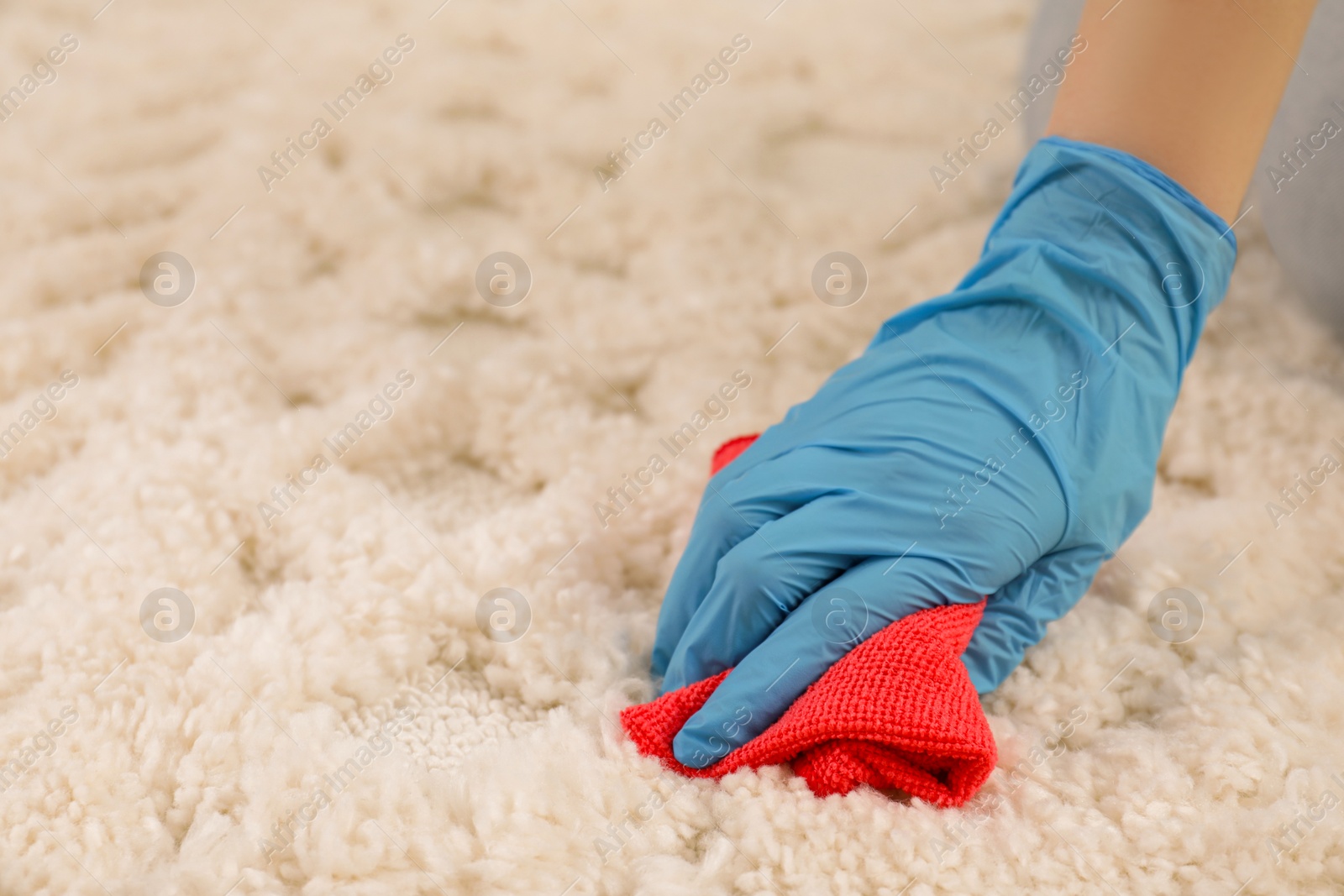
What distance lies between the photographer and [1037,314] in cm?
73

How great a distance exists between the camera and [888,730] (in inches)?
21.6

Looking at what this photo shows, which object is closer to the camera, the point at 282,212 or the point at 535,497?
the point at 535,497

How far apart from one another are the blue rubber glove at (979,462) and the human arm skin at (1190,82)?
22 mm

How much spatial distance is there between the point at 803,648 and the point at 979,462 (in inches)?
7.1

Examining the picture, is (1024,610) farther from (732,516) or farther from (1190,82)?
(1190,82)

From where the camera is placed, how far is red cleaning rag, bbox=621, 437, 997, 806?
0.55 meters

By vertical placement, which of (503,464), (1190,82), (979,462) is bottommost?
(503,464)

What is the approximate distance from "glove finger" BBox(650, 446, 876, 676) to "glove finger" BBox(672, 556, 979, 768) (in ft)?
0.24

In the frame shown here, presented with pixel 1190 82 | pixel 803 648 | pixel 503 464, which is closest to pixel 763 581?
pixel 803 648

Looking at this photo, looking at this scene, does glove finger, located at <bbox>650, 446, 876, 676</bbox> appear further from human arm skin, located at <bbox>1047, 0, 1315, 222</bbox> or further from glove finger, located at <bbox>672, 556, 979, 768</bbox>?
human arm skin, located at <bbox>1047, 0, 1315, 222</bbox>

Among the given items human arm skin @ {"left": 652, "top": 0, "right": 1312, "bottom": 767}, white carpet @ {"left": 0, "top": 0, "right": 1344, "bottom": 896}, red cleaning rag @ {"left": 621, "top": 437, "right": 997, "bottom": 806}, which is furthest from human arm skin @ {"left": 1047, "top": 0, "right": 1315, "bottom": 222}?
red cleaning rag @ {"left": 621, "top": 437, "right": 997, "bottom": 806}

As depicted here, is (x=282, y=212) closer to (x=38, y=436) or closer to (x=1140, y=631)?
(x=38, y=436)

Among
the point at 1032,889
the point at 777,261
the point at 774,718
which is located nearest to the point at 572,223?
the point at 777,261

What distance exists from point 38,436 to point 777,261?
757 millimetres
